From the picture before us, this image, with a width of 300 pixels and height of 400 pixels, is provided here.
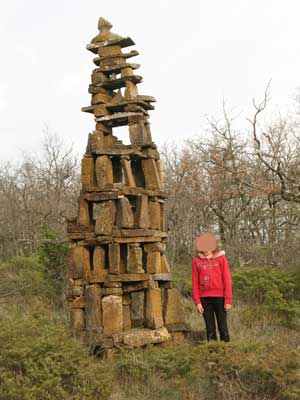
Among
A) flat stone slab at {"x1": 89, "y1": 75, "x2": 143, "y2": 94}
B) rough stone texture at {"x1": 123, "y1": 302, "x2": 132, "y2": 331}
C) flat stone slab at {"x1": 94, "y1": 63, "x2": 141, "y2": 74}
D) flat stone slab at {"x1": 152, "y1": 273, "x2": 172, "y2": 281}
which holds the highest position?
flat stone slab at {"x1": 94, "y1": 63, "x2": 141, "y2": 74}

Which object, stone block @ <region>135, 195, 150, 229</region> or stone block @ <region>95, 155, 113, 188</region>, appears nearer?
stone block @ <region>135, 195, 150, 229</region>

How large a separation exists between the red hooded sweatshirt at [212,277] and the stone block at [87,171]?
2.38m

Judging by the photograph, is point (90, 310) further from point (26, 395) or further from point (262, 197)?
point (262, 197)

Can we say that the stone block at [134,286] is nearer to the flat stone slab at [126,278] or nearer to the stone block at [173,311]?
the flat stone slab at [126,278]

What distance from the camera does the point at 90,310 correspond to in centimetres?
790

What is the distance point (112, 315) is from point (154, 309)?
0.69 metres

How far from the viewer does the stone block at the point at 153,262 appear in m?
8.16

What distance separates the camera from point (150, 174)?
340 inches

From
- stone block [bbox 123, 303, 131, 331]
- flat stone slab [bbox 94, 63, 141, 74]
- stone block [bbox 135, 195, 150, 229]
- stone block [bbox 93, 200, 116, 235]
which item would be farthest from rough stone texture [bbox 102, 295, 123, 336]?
flat stone slab [bbox 94, 63, 141, 74]

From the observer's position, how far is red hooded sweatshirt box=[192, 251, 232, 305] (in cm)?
714

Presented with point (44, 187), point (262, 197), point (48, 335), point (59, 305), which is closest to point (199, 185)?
point (262, 197)

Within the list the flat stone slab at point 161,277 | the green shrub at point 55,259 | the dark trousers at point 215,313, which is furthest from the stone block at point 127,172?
the green shrub at point 55,259

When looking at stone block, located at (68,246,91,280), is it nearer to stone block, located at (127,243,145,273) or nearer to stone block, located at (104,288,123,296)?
stone block, located at (104,288,123,296)

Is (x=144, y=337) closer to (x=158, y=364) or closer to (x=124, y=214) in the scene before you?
(x=158, y=364)
